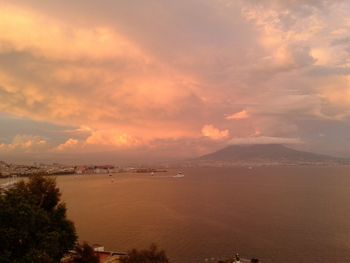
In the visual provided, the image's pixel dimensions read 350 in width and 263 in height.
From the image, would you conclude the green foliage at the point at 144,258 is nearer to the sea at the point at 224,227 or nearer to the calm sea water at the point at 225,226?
the calm sea water at the point at 225,226

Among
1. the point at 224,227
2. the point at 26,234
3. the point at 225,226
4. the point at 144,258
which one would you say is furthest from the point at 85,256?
the point at 225,226

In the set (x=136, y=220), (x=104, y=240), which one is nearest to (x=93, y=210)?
(x=136, y=220)

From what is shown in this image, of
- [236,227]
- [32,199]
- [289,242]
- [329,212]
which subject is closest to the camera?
[32,199]

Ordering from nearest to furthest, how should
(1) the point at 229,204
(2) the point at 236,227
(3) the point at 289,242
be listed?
(3) the point at 289,242
(2) the point at 236,227
(1) the point at 229,204

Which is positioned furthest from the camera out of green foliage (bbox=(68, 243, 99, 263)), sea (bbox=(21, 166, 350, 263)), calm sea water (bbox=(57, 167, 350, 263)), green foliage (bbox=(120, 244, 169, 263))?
calm sea water (bbox=(57, 167, 350, 263))

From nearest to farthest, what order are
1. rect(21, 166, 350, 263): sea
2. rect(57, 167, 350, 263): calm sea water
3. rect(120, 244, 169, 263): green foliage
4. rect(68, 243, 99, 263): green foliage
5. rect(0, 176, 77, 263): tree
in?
rect(0, 176, 77, 263): tree, rect(120, 244, 169, 263): green foliage, rect(68, 243, 99, 263): green foliage, rect(21, 166, 350, 263): sea, rect(57, 167, 350, 263): calm sea water

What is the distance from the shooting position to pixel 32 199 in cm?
1961

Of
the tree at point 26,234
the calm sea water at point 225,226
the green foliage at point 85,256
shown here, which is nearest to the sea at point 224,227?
the calm sea water at point 225,226

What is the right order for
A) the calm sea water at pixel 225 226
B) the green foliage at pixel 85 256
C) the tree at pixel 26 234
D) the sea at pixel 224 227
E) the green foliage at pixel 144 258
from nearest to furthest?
the tree at pixel 26 234 < the green foliage at pixel 144 258 < the green foliage at pixel 85 256 < the sea at pixel 224 227 < the calm sea water at pixel 225 226

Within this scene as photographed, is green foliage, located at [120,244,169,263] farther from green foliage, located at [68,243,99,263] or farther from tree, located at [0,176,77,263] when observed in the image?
tree, located at [0,176,77,263]

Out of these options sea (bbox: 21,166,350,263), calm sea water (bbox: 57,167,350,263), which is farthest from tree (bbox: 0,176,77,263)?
sea (bbox: 21,166,350,263)

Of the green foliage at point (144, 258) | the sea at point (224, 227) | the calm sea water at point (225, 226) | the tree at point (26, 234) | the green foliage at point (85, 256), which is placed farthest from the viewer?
the calm sea water at point (225, 226)

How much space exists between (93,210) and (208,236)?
95.1 ft

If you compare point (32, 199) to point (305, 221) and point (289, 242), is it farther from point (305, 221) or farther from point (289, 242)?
point (305, 221)
